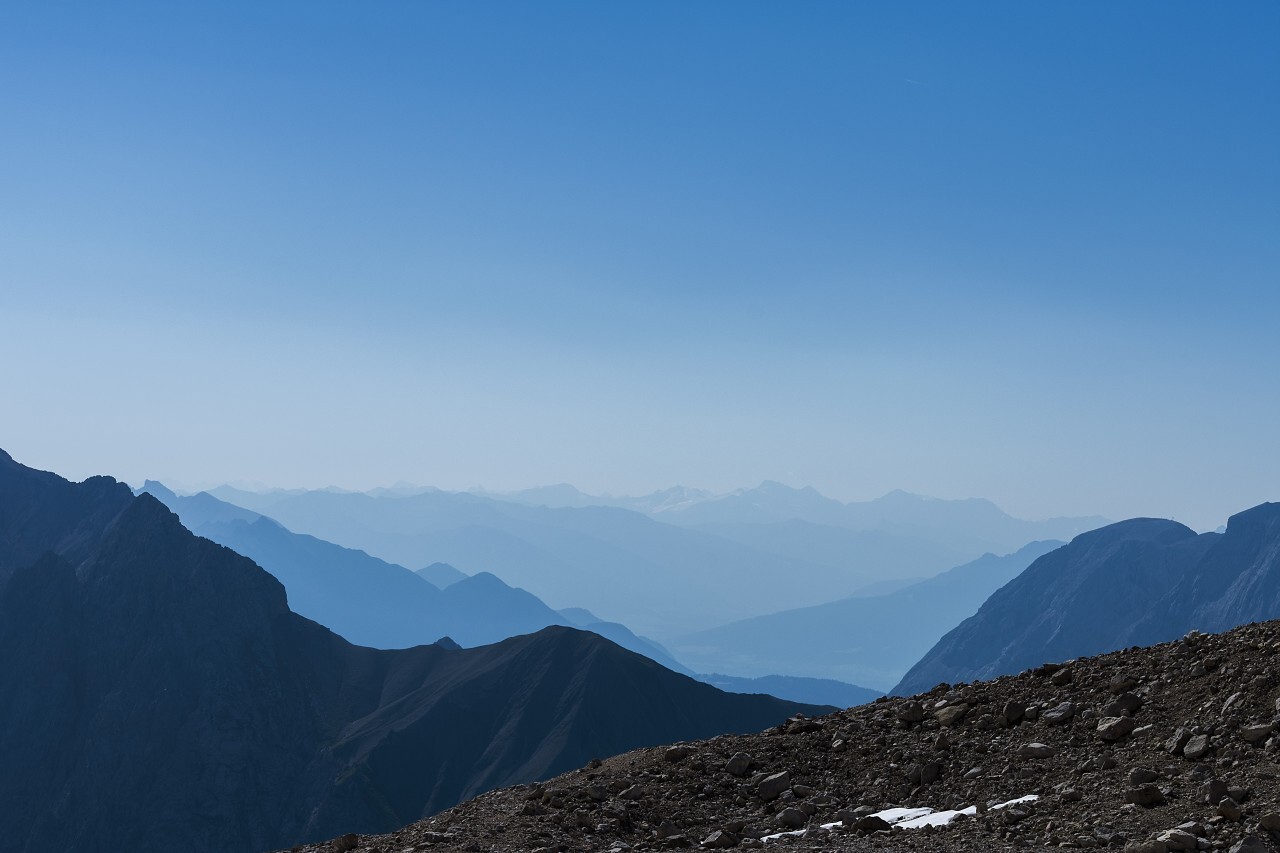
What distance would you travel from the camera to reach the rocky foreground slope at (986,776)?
1742 cm

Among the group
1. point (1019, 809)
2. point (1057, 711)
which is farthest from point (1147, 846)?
point (1057, 711)

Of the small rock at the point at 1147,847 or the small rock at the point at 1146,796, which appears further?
the small rock at the point at 1146,796

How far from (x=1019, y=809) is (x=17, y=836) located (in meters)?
220

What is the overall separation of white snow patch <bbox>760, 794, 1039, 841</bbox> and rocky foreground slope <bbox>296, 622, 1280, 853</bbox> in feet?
0.73

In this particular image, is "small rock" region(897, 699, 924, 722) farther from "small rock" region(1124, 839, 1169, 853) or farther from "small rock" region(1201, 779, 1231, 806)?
"small rock" region(1124, 839, 1169, 853)

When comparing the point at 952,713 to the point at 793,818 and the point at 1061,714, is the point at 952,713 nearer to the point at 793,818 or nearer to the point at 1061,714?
the point at 1061,714

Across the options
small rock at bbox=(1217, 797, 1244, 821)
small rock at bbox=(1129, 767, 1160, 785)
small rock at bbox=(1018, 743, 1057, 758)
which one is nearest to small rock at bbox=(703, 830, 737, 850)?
small rock at bbox=(1018, 743, 1057, 758)

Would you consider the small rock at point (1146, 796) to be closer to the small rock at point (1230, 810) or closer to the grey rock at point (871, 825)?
the small rock at point (1230, 810)

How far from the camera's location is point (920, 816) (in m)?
20.0

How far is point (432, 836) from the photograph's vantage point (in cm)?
2038

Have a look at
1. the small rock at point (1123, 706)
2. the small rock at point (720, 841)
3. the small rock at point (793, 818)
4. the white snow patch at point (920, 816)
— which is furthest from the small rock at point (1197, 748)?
the small rock at point (720, 841)

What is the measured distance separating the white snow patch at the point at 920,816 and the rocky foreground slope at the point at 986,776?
0.22 meters

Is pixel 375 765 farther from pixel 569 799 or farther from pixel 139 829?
pixel 569 799

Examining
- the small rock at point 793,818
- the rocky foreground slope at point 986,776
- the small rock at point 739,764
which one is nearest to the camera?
the rocky foreground slope at point 986,776
